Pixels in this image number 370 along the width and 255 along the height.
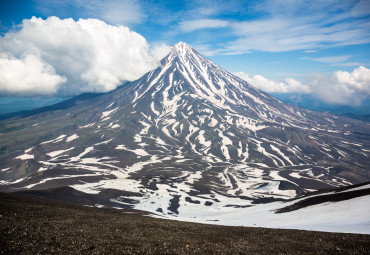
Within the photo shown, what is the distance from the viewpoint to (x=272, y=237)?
25.4 m

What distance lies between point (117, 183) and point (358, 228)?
15291cm

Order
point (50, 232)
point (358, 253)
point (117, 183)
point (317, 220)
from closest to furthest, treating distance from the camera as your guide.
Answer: point (358, 253)
point (50, 232)
point (317, 220)
point (117, 183)

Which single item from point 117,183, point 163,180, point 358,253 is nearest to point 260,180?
point 163,180

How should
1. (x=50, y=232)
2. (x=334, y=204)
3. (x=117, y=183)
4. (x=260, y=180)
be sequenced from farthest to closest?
(x=260, y=180) → (x=117, y=183) → (x=334, y=204) → (x=50, y=232)

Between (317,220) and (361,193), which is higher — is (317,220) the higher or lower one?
the lower one

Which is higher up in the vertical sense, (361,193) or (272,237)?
(361,193)

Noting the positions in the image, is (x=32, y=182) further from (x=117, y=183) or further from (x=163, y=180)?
(x=163, y=180)

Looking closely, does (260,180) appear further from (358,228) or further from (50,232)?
(50,232)

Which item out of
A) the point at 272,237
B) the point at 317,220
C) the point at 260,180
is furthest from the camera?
the point at 260,180

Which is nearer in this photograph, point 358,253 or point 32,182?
point 358,253

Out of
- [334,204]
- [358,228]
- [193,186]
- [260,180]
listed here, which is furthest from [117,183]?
[358,228]

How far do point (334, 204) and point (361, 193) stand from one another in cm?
755

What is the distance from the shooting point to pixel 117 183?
160000mm

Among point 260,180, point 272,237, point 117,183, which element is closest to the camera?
point 272,237
